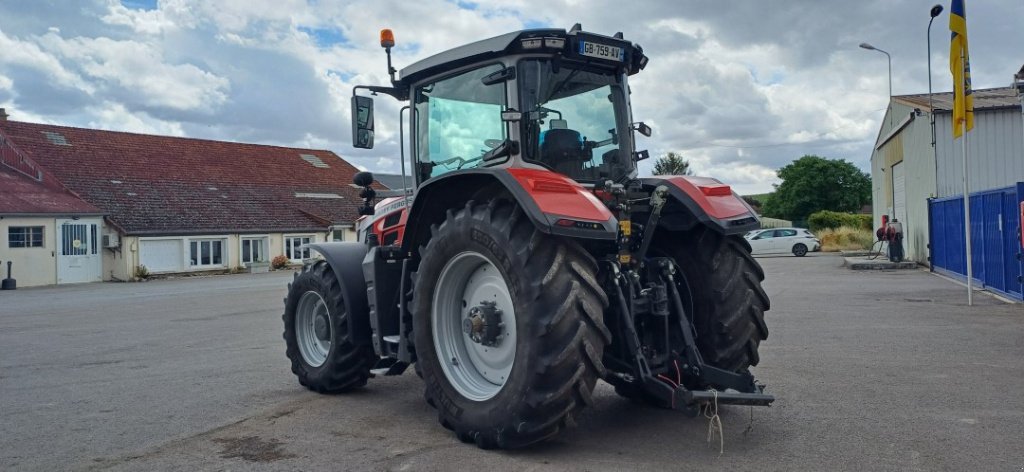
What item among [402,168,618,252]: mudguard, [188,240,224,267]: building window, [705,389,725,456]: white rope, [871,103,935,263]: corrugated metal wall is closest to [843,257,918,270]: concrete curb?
[871,103,935,263]: corrugated metal wall

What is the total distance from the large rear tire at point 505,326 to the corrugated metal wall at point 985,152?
1947 cm

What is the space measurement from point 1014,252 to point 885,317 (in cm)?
372

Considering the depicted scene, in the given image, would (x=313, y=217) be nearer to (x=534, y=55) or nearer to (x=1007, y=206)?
(x=1007, y=206)

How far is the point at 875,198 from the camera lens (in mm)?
35156

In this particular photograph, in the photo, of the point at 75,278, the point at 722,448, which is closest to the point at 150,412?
the point at 722,448

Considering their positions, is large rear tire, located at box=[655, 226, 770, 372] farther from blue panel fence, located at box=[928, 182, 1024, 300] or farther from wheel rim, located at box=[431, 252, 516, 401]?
blue panel fence, located at box=[928, 182, 1024, 300]

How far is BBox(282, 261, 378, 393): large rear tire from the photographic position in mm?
6395

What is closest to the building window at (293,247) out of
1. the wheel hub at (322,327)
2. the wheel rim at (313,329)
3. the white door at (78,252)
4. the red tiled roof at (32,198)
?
the white door at (78,252)

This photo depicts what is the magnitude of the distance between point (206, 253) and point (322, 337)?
29.9 metres

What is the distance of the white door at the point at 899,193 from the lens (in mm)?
25953

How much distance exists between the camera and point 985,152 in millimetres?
20781

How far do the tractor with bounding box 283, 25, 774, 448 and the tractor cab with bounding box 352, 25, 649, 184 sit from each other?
0.01m

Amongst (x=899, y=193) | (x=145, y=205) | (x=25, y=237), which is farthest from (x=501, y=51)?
(x=145, y=205)

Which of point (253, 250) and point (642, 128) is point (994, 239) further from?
point (253, 250)
